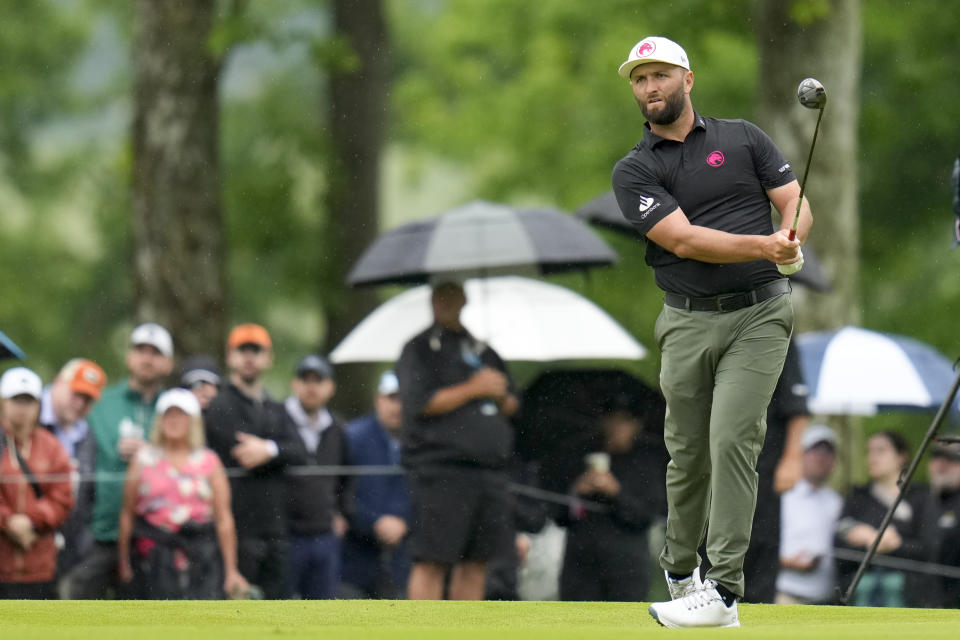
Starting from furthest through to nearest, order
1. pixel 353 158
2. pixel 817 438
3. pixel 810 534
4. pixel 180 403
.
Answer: pixel 353 158 < pixel 817 438 < pixel 810 534 < pixel 180 403

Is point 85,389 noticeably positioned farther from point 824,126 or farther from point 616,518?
point 824,126

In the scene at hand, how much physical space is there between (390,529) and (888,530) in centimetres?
302

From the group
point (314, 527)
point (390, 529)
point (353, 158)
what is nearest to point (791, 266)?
point (314, 527)

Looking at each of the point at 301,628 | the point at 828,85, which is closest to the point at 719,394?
the point at 301,628

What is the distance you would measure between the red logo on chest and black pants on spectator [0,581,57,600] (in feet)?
15.8

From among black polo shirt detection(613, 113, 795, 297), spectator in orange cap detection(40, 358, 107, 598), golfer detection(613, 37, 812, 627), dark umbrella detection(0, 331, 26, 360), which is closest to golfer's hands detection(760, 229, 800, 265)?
golfer detection(613, 37, 812, 627)

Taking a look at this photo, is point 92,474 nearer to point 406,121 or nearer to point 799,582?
Answer: point 799,582

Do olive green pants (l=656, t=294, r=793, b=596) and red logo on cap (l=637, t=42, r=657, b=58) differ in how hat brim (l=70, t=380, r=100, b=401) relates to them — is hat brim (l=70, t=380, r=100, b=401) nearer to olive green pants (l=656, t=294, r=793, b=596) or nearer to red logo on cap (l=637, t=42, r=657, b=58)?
olive green pants (l=656, t=294, r=793, b=596)

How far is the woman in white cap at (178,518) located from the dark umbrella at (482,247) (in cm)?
176

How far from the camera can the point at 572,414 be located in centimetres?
1075

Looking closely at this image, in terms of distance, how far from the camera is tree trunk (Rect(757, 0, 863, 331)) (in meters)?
14.8

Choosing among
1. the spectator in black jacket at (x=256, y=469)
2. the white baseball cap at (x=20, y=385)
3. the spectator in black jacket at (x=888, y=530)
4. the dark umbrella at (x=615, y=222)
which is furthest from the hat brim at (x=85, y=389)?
the spectator in black jacket at (x=888, y=530)

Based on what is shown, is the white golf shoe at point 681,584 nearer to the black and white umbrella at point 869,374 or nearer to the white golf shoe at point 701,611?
the white golf shoe at point 701,611

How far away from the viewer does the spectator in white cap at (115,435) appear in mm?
10289
